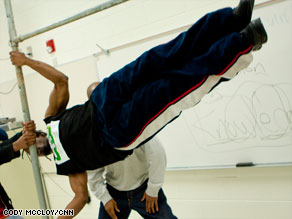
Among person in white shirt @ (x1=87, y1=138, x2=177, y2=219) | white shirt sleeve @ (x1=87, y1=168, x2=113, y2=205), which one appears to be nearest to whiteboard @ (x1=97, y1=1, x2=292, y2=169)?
person in white shirt @ (x1=87, y1=138, x2=177, y2=219)

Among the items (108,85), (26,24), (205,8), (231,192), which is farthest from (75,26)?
(231,192)

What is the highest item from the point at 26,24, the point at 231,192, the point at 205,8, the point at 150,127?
the point at 26,24

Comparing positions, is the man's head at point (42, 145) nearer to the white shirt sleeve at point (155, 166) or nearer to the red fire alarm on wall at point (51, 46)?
the white shirt sleeve at point (155, 166)

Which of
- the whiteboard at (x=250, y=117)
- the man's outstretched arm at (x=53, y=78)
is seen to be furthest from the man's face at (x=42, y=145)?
the whiteboard at (x=250, y=117)

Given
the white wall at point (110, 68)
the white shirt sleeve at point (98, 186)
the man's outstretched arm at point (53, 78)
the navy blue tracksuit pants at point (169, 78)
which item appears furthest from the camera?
the white wall at point (110, 68)

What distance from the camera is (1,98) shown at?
2816 mm

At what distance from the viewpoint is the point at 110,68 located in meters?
2.03

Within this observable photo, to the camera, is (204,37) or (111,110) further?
(111,110)

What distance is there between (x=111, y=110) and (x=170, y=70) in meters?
0.34

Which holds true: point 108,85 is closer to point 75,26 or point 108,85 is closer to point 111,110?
point 111,110

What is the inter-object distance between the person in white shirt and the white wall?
549mm

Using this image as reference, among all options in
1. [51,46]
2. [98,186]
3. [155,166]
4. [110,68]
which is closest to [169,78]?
[155,166]

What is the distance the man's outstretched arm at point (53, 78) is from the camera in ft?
4.43

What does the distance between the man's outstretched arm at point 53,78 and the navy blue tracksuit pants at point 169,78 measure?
362 millimetres
